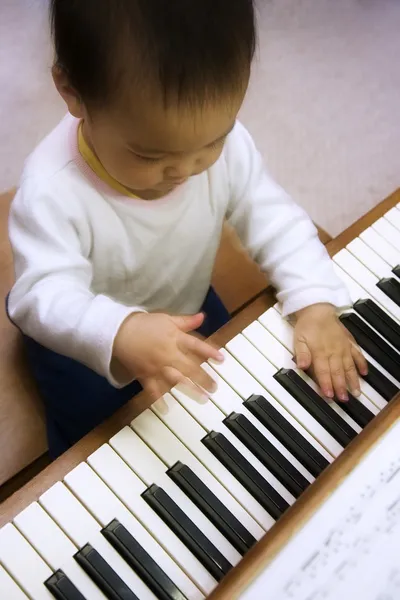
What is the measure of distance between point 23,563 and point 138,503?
Answer: 0.37ft

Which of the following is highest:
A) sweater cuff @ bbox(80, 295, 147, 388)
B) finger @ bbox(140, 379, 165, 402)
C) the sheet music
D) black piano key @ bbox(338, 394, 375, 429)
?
sweater cuff @ bbox(80, 295, 147, 388)

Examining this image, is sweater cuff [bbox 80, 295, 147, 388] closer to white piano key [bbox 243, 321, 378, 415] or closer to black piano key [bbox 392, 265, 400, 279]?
white piano key [bbox 243, 321, 378, 415]

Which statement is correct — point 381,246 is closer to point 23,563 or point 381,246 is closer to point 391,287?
point 391,287

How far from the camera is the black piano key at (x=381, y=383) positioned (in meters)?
0.70

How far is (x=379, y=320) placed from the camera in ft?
2.45

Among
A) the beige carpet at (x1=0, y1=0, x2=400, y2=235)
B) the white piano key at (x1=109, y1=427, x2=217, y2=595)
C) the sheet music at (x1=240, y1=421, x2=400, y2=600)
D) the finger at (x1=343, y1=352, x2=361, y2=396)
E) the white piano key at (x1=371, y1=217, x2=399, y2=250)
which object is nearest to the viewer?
the sheet music at (x1=240, y1=421, x2=400, y2=600)

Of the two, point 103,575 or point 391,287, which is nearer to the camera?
point 103,575

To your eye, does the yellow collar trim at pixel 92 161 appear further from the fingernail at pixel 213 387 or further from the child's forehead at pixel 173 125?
the fingernail at pixel 213 387

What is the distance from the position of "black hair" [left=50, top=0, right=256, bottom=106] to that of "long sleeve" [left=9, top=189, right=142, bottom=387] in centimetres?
17

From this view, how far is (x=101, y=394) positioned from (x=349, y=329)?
34 centimetres

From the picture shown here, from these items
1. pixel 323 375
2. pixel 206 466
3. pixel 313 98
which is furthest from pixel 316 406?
pixel 313 98

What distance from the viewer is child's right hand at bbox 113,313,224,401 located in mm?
620

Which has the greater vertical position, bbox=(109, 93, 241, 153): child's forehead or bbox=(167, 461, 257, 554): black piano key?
bbox=(109, 93, 241, 153): child's forehead

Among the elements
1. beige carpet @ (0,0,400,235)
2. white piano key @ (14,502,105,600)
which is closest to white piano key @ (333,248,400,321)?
white piano key @ (14,502,105,600)
